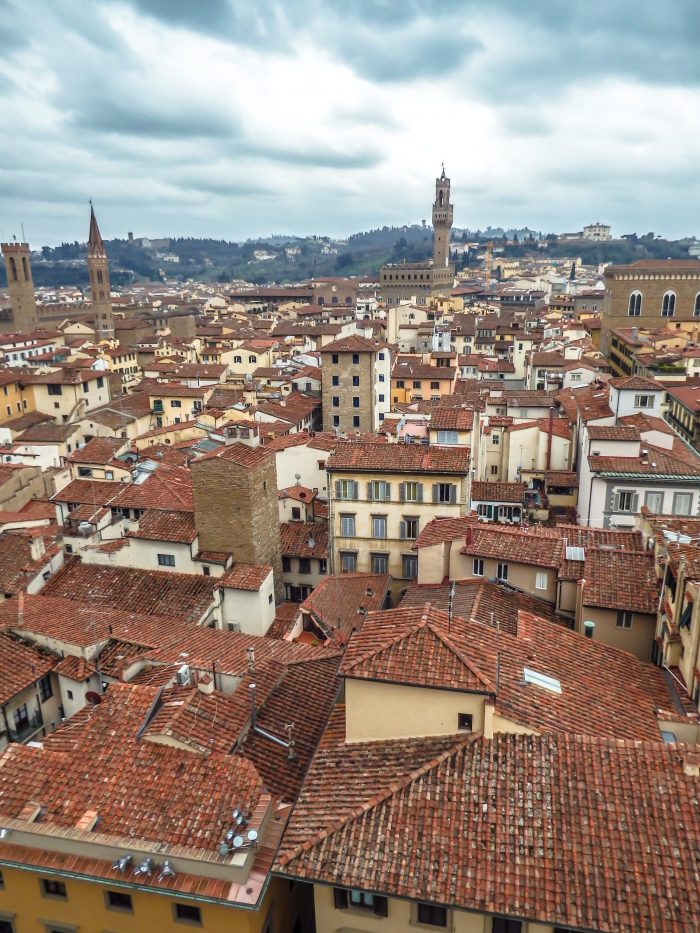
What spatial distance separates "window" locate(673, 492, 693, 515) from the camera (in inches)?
1233

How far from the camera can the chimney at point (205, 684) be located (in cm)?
1702

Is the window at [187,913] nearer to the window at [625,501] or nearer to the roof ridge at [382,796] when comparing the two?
the roof ridge at [382,796]

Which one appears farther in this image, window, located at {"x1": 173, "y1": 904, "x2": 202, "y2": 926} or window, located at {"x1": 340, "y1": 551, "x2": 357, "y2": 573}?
window, located at {"x1": 340, "y1": 551, "x2": 357, "y2": 573}

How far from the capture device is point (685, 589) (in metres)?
16.6

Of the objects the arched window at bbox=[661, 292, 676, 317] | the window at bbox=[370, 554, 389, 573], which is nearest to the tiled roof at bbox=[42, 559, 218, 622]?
the window at bbox=[370, 554, 389, 573]

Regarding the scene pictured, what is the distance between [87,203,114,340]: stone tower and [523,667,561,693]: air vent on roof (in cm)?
10764

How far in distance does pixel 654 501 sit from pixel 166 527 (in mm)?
23133

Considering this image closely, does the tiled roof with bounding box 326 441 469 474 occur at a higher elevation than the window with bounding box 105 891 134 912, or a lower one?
higher

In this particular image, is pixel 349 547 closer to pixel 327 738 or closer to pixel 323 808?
pixel 327 738

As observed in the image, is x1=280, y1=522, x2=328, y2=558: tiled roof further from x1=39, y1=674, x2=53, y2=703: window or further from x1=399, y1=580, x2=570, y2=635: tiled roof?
x1=39, y1=674, x2=53, y2=703: window

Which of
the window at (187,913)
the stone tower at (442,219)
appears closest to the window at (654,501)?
the window at (187,913)

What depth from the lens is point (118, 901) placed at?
12.7 meters

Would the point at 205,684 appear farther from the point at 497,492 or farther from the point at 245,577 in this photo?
the point at 497,492

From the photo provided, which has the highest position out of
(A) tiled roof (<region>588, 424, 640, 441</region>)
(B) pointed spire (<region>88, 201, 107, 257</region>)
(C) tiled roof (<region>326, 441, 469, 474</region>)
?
(B) pointed spire (<region>88, 201, 107, 257</region>)
